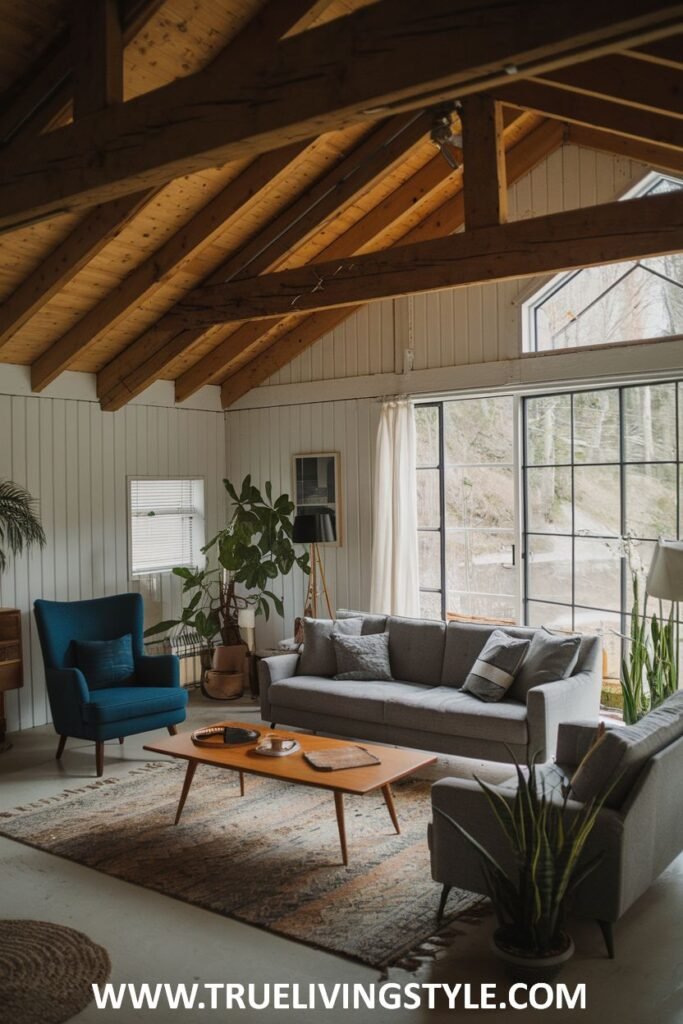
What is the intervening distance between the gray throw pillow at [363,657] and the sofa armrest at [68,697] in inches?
68.5

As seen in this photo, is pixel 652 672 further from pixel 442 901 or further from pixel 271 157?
pixel 271 157

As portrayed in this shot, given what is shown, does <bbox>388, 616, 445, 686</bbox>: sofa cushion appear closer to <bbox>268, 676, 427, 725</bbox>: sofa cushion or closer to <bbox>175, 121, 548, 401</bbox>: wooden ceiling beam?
<bbox>268, 676, 427, 725</bbox>: sofa cushion

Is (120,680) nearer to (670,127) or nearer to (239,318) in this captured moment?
(239,318)

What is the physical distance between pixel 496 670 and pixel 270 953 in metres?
2.61

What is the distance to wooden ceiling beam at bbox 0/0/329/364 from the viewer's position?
4672 millimetres

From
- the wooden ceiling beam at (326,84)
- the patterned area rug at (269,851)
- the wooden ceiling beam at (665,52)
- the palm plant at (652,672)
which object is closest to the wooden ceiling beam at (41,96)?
the wooden ceiling beam at (326,84)

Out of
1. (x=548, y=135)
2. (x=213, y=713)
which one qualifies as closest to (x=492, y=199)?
(x=548, y=135)

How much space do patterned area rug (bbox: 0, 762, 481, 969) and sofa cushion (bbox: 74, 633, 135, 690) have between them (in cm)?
83

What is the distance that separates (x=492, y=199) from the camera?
17.0ft

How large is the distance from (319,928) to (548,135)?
17.8 ft

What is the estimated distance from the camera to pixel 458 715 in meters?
5.63

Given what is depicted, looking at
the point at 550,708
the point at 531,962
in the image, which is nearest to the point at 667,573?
the point at 550,708

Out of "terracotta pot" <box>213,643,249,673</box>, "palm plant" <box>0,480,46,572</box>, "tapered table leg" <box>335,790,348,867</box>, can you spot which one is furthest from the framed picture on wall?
"tapered table leg" <box>335,790,348,867</box>

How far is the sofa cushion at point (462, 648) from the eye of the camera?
624 centimetres
